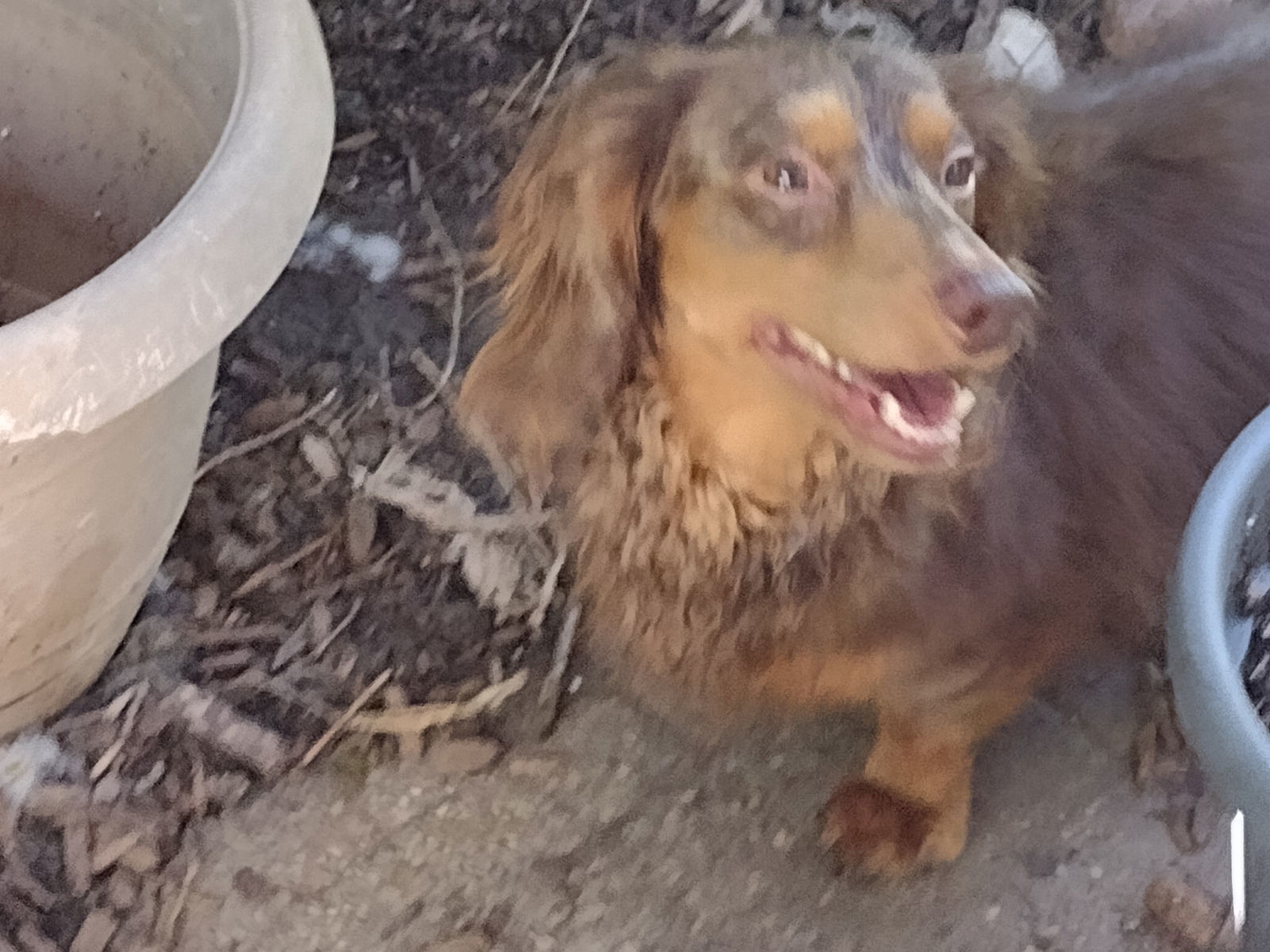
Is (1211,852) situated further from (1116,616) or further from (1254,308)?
(1254,308)

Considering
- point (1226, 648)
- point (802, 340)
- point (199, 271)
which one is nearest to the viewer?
point (1226, 648)

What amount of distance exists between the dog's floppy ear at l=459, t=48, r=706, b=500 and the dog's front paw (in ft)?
1.62

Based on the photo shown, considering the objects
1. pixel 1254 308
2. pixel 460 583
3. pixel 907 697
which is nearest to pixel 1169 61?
pixel 1254 308

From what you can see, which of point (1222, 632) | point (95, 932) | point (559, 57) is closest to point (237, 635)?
point (95, 932)

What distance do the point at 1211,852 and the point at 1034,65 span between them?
112cm

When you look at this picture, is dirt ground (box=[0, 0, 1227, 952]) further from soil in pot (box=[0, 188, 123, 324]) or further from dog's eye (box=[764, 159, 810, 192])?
dog's eye (box=[764, 159, 810, 192])

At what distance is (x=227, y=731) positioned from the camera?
1.39 m

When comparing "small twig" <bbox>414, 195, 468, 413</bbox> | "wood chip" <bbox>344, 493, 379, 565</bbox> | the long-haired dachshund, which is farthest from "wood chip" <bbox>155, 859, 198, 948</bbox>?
"small twig" <bbox>414, 195, 468, 413</bbox>

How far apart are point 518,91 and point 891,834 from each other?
1.17 m

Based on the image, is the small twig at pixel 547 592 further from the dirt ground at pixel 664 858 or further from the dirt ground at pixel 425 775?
the dirt ground at pixel 664 858

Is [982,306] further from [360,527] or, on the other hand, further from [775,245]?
[360,527]

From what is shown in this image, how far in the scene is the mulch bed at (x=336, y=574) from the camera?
133cm

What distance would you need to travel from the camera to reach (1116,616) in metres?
1.22

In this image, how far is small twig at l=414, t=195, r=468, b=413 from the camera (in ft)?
5.35
